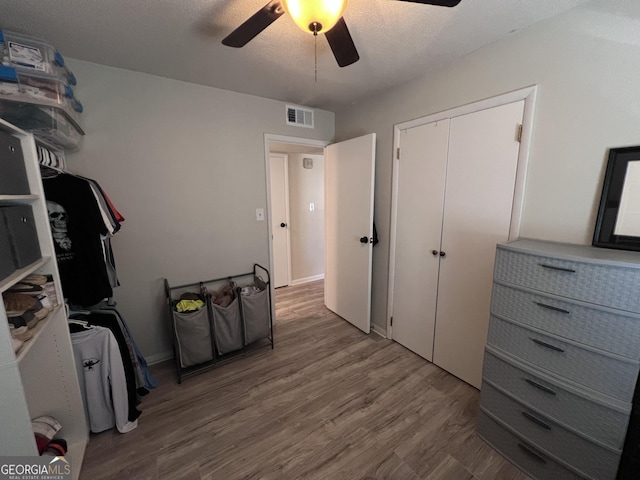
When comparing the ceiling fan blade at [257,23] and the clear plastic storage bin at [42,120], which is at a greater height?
the ceiling fan blade at [257,23]

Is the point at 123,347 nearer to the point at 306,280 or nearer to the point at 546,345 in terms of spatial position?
the point at 546,345

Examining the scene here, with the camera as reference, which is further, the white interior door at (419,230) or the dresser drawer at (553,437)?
the white interior door at (419,230)

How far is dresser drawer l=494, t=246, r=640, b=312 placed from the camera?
0.99 metres

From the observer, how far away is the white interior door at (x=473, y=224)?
1.60m

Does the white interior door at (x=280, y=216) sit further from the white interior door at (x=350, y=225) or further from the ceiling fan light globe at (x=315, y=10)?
the ceiling fan light globe at (x=315, y=10)

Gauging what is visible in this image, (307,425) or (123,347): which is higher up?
(123,347)

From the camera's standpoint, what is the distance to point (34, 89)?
1310 mm

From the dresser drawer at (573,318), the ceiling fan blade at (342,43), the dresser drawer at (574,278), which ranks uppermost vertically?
the ceiling fan blade at (342,43)

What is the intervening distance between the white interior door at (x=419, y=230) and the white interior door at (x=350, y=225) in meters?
0.29

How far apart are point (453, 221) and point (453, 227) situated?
4 centimetres

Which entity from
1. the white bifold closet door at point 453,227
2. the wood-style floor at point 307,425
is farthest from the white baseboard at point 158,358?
the white bifold closet door at point 453,227

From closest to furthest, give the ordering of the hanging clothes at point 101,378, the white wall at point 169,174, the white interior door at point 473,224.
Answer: the hanging clothes at point 101,378 → the white interior door at point 473,224 → the white wall at point 169,174

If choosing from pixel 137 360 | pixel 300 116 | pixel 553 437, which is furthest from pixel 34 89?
pixel 553 437

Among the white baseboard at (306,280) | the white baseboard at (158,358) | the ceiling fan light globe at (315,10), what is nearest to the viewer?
the ceiling fan light globe at (315,10)
